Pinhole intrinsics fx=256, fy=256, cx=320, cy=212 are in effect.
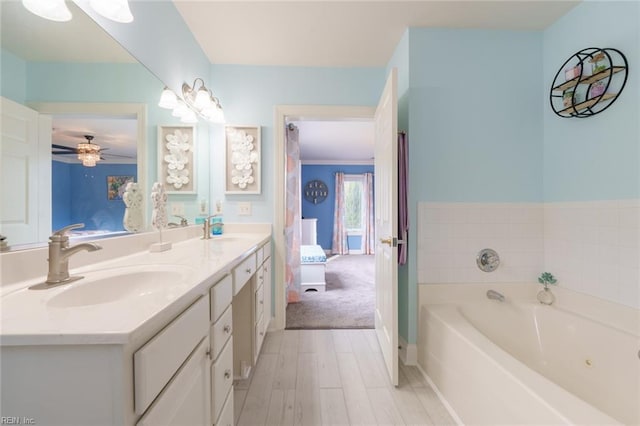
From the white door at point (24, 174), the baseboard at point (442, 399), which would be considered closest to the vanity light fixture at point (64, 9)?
the white door at point (24, 174)

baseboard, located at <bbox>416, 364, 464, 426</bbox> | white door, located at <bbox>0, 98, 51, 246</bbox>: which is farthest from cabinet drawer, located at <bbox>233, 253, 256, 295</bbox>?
baseboard, located at <bbox>416, 364, 464, 426</bbox>

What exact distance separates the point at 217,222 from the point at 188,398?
64.2 inches

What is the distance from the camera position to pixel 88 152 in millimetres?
1008

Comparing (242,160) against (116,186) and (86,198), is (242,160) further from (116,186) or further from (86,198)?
(86,198)

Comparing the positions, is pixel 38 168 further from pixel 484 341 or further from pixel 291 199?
pixel 291 199

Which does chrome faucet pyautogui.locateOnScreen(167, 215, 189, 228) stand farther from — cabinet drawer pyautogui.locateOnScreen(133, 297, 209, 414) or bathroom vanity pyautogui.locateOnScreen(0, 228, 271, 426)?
cabinet drawer pyautogui.locateOnScreen(133, 297, 209, 414)

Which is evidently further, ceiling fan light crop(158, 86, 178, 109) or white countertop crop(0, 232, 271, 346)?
ceiling fan light crop(158, 86, 178, 109)

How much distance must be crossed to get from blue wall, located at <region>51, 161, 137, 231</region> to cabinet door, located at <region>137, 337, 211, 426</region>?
27.4 inches

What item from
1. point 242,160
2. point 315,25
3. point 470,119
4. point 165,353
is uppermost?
point 315,25

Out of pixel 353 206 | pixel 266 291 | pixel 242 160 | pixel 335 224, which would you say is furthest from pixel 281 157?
pixel 353 206

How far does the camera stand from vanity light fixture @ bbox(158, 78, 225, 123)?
170 centimetres

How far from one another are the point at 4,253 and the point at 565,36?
3.03 meters

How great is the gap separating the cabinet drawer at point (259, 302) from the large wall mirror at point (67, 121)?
0.88m

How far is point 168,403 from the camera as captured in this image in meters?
0.62
